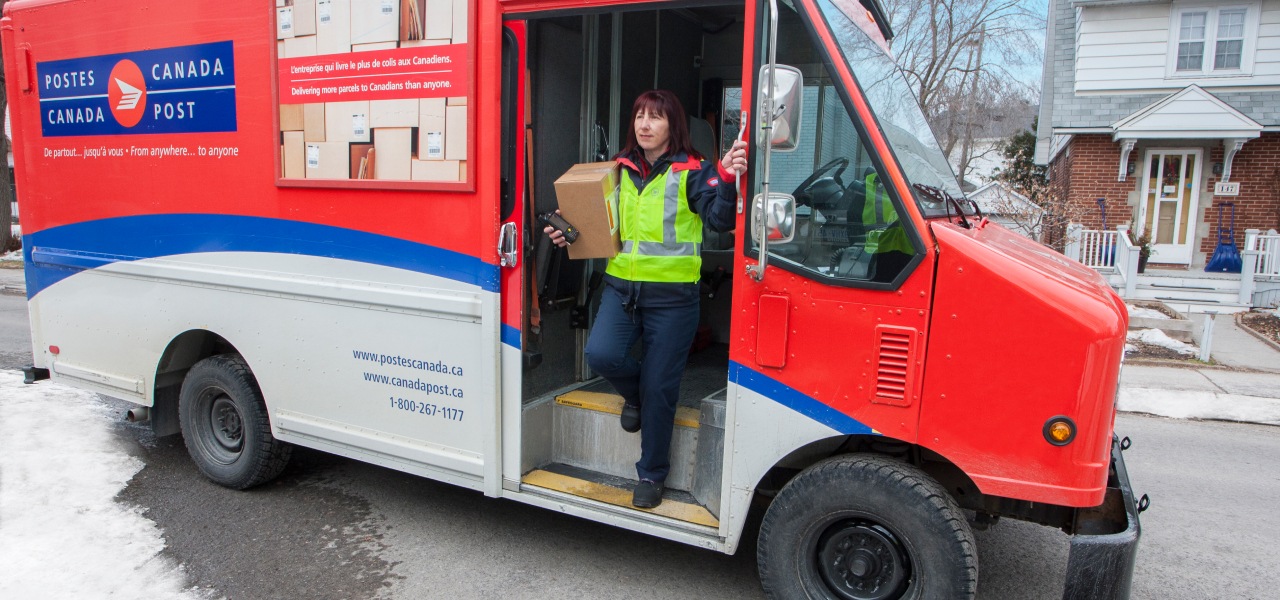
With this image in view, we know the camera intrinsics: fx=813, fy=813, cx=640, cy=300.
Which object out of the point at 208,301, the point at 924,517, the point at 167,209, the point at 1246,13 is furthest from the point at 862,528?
the point at 1246,13

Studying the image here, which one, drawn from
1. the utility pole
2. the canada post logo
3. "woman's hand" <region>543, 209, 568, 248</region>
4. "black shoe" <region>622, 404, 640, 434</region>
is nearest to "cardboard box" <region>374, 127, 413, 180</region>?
"woman's hand" <region>543, 209, 568, 248</region>

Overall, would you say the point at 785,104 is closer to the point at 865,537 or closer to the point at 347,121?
the point at 865,537

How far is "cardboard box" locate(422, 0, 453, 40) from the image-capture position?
3.55 meters

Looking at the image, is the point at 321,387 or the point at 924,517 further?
the point at 321,387

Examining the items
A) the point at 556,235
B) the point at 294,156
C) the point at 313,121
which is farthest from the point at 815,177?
the point at 294,156

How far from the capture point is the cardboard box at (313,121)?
3.93 meters

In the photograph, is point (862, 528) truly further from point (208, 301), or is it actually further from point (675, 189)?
point (208, 301)

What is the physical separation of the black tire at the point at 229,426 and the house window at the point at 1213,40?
17.4 metres

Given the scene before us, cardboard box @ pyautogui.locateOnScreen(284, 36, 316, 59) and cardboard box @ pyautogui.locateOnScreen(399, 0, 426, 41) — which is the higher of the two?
cardboard box @ pyautogui.locateOnScreen(399, 0, 426, 41)

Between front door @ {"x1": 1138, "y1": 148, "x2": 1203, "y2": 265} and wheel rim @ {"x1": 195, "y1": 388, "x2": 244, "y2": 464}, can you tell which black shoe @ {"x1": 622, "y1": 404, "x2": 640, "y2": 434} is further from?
front door @ {"x1": 1138, "y1": 148, "x2": 1203, "y2": 265}

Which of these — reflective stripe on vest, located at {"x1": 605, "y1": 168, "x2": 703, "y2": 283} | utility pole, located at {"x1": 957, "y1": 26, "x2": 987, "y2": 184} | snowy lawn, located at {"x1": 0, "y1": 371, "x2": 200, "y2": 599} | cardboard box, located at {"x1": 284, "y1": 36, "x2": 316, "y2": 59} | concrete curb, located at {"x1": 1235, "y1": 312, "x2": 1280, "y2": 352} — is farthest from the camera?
utility pole, located at {"x1": 957, "y1": 26, "x2": 987, "y2": 184}

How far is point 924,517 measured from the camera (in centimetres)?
284

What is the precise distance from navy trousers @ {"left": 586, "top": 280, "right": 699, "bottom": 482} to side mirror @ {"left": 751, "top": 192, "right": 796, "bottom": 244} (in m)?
0.72

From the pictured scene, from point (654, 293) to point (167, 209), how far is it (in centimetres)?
289
